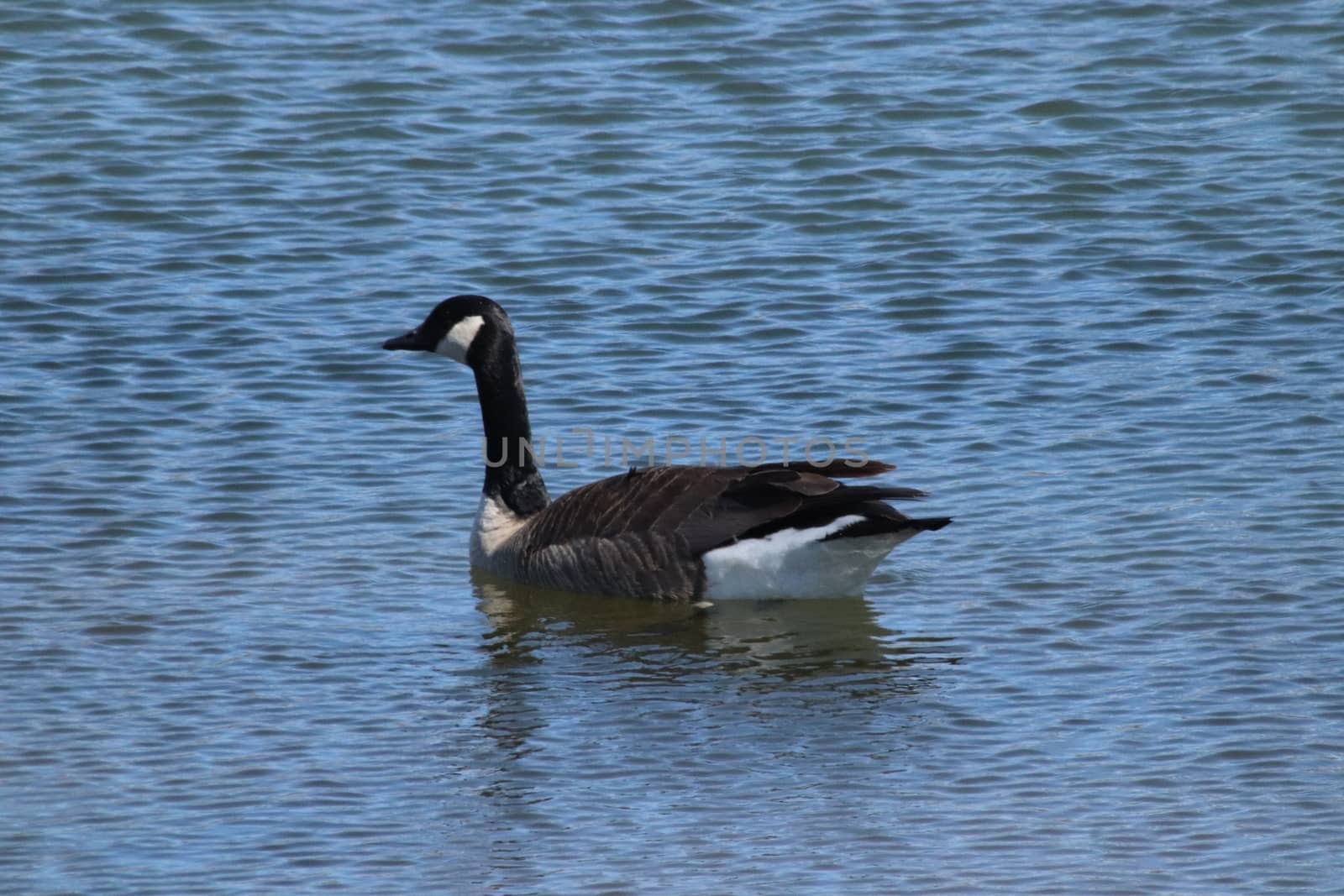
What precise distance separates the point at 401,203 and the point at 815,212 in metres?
3.50

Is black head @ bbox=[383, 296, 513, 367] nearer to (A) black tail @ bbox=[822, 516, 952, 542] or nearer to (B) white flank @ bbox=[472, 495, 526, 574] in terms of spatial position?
(B) white flank @ bbox=[472, 495, 526, 574]

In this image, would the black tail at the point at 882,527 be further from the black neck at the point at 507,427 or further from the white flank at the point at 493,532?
the black neck at the point at 507,427

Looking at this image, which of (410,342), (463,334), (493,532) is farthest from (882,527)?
(410,342)

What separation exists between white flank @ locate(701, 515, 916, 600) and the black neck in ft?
4.82

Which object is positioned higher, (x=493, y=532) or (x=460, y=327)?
(x=460, y=327)

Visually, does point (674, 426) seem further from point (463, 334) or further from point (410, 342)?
point (410, 342)

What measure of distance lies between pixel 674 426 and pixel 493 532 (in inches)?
68.8

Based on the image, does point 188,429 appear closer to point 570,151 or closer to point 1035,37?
point 570,151

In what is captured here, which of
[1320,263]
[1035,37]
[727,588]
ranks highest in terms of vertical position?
[1035,37]

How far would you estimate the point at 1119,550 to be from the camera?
9953mm

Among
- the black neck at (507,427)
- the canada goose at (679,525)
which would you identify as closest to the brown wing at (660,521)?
the canada goose at (679,525)

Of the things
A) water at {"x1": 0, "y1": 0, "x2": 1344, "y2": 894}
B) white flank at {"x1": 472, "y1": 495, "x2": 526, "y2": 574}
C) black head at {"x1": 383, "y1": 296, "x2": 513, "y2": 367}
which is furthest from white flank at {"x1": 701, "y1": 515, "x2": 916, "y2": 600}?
black head at {"x1": 383, "y1": 296, "x2": 513, "y2": 367}

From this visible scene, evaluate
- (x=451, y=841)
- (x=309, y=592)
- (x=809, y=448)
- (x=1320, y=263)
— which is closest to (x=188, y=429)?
(x=309, y=592)

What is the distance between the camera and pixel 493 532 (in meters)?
10.5
